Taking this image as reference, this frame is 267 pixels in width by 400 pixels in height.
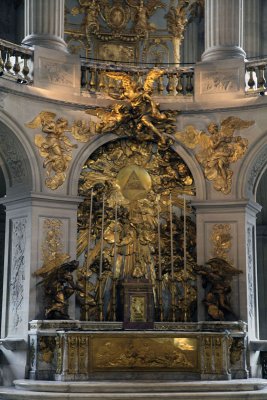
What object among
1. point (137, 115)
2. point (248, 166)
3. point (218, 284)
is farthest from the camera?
point (137, 115)

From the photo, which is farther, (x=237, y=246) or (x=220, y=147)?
(x=220, y=147)

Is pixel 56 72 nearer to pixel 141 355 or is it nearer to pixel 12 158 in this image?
pixel 12 158

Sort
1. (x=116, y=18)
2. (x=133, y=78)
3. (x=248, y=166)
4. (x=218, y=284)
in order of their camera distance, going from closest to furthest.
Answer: (x=218, y=284)
(x=248, y=166)
(x=133, y=78)
(x=116, y=18)

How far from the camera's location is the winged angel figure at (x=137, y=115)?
17516 millimetres

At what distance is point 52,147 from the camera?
16984 millimetres

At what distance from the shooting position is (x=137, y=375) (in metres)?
15.0

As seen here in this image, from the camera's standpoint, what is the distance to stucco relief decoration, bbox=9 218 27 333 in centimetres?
1652

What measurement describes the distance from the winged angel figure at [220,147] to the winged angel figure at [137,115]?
0.51m

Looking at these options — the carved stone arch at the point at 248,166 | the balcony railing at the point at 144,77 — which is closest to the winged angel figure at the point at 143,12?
the balcony railing at the point at 144,77

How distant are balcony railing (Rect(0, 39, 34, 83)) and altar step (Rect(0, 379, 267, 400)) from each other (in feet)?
18.6

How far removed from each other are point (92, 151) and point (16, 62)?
222 cm

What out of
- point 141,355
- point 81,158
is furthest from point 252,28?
point 141,355

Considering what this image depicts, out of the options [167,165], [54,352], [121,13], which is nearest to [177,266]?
[167,165]

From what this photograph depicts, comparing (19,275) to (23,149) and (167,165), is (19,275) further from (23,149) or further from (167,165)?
(167,165)
